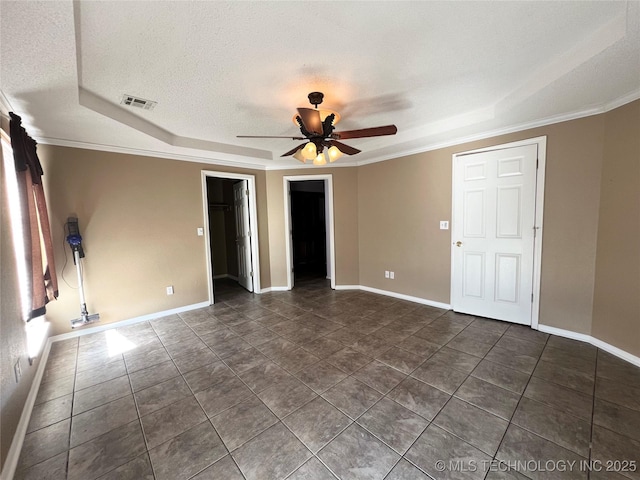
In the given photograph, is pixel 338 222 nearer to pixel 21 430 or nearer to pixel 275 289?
pixel 275 289

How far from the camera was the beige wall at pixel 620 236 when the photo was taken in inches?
89.0

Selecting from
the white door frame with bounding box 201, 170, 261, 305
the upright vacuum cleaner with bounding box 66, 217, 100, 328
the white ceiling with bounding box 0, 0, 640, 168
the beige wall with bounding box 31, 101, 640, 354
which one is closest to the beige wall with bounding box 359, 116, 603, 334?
the beige wall with bounding box 31, 101, 640, 354

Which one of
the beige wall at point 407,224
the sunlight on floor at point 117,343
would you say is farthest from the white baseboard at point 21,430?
the beige wall at point 407,224

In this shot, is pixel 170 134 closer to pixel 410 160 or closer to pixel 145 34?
pixel 145 34

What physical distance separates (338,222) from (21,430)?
4.14 m

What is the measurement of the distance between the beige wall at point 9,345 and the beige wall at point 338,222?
10.5ft

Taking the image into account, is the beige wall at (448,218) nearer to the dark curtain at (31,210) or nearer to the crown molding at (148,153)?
the crown molding at (148,153)

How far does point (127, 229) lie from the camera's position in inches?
134

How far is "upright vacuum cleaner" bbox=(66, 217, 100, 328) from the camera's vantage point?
293 cm

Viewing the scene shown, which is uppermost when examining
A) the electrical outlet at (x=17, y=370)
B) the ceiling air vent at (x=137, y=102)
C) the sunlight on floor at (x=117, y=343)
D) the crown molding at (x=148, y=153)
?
the ceiling air vent at (x=137, y=102)

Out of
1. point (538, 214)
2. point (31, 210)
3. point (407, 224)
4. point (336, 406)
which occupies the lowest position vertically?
point (336, 406)

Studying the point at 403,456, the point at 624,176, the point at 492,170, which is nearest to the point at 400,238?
the point at 492,170

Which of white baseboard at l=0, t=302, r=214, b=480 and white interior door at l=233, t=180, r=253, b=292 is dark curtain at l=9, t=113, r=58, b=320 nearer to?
white baseboard at l=0, t=302, r=214, b=480

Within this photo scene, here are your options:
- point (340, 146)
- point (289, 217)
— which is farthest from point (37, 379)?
point (289, 217)
